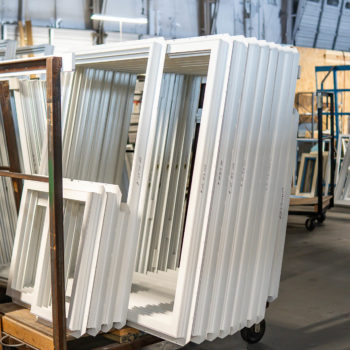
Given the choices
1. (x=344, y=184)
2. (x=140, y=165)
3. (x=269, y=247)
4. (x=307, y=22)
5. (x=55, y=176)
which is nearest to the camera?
(x=55, y=176)

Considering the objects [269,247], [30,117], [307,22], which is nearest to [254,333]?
[269,247]

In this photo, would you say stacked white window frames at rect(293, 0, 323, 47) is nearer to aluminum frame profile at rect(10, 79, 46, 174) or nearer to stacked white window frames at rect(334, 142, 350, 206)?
stacked white window frames at rect(334, 142, 350, 206)

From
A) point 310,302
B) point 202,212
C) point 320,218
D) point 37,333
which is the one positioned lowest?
point 310,302

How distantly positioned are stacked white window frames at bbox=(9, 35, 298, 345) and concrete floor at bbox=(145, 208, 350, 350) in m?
0.76

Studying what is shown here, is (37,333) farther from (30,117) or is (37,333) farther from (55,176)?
(30,117)

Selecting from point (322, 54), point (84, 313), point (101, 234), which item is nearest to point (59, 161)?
point (101, 234)

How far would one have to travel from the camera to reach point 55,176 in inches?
92.4

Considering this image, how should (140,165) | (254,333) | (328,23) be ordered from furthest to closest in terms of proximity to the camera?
(328,23)
(254,333)
(140,165)

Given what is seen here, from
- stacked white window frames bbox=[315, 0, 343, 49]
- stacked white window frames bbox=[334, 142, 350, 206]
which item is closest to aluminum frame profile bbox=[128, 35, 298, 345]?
stacked white window frames bbox=[334, 142, 350, 206]

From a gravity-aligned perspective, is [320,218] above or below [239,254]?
below

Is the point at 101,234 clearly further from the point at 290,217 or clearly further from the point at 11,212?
the point at 290,217

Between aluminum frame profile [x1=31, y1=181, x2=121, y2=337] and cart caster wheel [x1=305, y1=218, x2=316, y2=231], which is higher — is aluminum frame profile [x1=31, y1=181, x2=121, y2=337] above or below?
above

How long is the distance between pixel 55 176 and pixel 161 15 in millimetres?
12904

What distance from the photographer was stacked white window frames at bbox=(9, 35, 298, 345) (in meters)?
2.71
